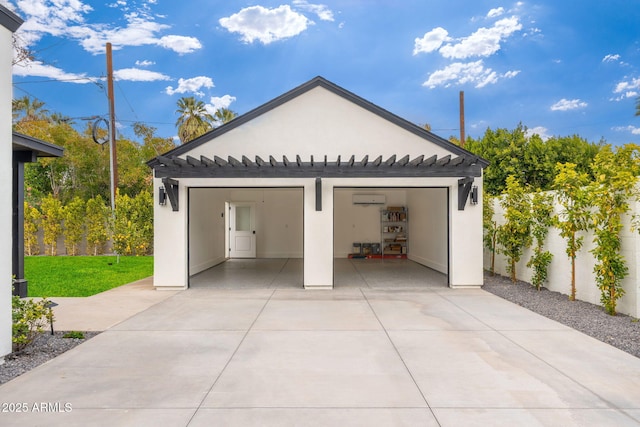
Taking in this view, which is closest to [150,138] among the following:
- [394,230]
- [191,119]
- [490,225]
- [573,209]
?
[191,119]

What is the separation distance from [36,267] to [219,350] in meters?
10.8

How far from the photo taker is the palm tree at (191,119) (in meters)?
24.4

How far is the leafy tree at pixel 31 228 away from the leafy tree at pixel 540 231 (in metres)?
17.9

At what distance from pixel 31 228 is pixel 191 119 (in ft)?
38.0

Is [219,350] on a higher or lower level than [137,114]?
lower

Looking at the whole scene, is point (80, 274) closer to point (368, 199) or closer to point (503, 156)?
point (368, 199)

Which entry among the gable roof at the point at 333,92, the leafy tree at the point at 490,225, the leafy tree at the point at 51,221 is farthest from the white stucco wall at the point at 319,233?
the leafy tree at the point at 51,221

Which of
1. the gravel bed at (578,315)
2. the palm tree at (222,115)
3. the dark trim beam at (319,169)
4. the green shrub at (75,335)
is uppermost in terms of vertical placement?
the palm tree at (222,115)

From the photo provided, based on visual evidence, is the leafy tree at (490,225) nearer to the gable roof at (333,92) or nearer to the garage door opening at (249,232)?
the gable roof at (333,92)

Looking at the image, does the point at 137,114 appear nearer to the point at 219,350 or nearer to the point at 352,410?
the point at 219,350

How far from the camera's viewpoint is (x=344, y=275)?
10.6m

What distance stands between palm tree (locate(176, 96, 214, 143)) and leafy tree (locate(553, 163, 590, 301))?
70.8 ft

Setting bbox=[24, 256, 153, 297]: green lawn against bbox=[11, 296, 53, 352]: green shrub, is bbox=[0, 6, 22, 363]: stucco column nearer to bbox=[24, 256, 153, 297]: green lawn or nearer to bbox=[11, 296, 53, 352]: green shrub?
bbox=[11, 296, 53, 352]: green shrub

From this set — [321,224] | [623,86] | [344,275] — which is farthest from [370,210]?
[623,86]
